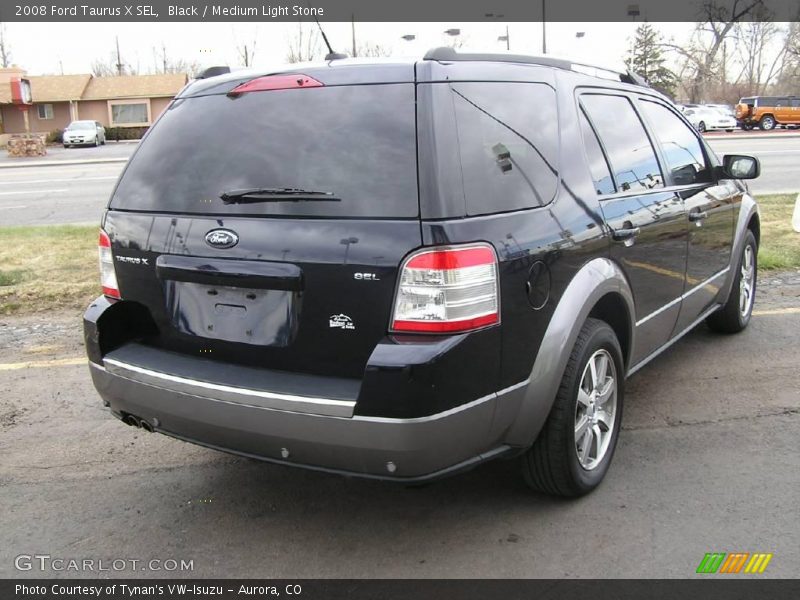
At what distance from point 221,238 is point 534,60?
161 cm

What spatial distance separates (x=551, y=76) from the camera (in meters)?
3.27

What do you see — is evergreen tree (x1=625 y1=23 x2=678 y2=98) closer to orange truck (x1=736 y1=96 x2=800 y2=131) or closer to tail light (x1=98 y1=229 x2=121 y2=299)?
orange truck (x1=736 y1=96 x2=800 y2=131)

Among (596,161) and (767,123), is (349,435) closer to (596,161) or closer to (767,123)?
(596,161)

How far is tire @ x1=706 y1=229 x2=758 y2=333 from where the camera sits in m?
5.29

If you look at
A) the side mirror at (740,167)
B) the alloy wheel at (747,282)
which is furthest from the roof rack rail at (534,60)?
the alloy wheel at (747,282)

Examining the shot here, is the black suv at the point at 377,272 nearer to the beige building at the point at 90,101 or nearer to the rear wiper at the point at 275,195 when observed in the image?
the rear wiper at the point at 275,195

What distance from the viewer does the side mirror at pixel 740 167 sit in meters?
4.79

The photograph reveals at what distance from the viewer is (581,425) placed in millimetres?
3234

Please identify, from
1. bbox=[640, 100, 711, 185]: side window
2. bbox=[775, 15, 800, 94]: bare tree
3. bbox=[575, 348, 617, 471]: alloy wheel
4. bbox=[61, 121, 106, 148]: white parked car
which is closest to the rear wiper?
bbox=[575, 348, 617, 471]: alloy wheel

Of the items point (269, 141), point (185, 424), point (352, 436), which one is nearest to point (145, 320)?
point (185, 424)

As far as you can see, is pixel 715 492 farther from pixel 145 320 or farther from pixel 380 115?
pixel 145 320

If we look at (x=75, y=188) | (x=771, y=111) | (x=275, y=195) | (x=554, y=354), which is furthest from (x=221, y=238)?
(x=771, y=111)

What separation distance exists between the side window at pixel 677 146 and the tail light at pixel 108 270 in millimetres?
2954

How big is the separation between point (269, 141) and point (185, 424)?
1153mm
